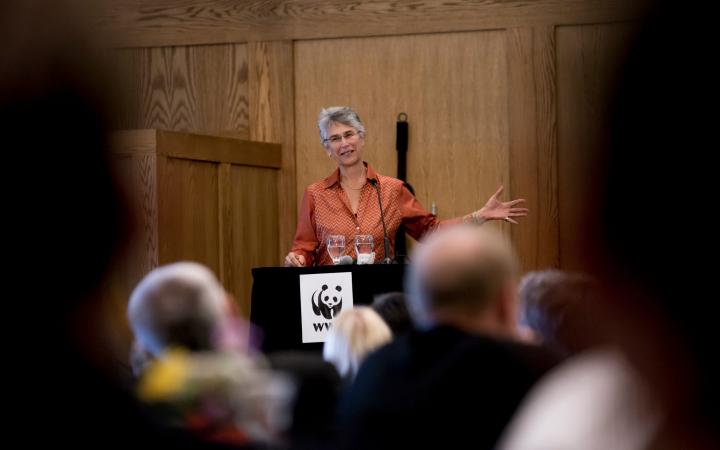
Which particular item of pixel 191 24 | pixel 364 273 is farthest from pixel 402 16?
pixel 364 273

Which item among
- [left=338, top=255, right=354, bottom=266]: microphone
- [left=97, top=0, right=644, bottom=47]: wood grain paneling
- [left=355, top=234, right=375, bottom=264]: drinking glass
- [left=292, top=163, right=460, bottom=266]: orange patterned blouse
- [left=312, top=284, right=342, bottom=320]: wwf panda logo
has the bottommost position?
[left=312, top=284, right=342, bottom=320]: wwf panda logo

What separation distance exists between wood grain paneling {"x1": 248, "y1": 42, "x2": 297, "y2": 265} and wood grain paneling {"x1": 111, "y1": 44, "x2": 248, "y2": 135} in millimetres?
74

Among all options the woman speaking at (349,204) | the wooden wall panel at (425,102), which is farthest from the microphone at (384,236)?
the wooden wall panel at (425,102)

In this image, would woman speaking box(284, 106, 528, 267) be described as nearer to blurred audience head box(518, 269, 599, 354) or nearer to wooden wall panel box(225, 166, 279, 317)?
wooden wall panel box(225, 166, 279, 317)

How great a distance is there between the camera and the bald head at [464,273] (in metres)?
1.63

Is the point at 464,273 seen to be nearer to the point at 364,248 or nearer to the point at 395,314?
the point at 395,314

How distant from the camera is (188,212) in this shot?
5.69 metres

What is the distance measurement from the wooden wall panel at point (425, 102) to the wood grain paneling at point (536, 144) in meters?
0.10

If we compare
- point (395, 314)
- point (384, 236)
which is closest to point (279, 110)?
point (384, 236)

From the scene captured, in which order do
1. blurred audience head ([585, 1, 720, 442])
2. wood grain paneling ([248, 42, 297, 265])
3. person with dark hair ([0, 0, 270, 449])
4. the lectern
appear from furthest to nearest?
wood grain paneling ([248, 42, 297, 265]), the lectern, person with dark hair ([0, 0, 270, 449]), blurred audience head ([585, 1, 720, 442])

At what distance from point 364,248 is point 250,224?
195cm

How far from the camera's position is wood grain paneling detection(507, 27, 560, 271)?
20.0 ft

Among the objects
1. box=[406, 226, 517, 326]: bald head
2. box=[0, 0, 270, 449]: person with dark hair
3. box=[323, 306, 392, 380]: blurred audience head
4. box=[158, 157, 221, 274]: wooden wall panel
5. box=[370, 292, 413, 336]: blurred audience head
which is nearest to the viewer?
box=[0, 0, 270, 449]: person with dark hair

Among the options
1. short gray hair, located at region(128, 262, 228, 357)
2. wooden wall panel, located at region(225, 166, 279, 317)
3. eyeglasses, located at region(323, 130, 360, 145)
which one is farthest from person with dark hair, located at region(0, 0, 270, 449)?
wooden wall panel, located at region(225, 166, 279, 317)
